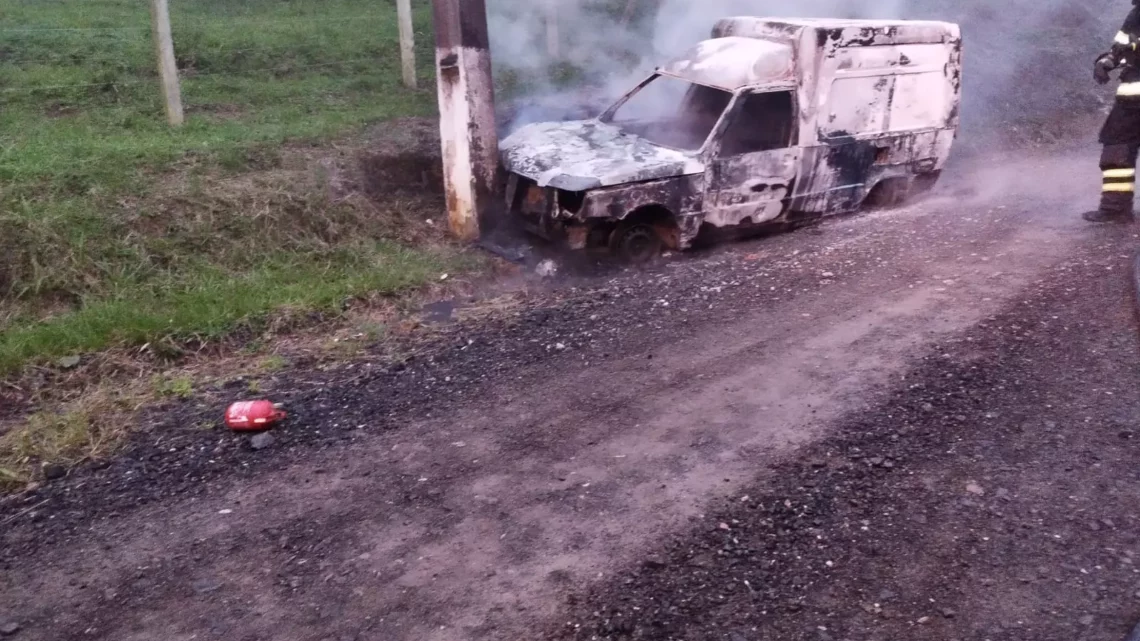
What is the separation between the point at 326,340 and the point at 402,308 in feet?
2.52

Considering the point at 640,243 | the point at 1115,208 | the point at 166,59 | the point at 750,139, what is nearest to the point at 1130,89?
the point at 1115,208

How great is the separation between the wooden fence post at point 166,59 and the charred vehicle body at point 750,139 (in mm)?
3191

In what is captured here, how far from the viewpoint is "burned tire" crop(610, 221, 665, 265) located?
7.45 m

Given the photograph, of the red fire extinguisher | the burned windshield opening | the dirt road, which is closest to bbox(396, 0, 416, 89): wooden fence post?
the burned windshield opening

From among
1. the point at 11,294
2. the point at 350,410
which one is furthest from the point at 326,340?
the point at 11,294

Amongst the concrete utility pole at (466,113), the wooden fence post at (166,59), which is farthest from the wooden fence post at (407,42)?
the concrete utility pole at (466,113)

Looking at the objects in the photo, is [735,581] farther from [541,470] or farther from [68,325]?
[68,325]

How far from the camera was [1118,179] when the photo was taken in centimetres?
783

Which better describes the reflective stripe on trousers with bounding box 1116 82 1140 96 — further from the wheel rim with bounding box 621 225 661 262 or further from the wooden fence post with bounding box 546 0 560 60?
the wooden fence post with bounding box 546 0 560 60

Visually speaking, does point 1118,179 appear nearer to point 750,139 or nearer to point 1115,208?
point 1115,208

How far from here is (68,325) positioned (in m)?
5.95

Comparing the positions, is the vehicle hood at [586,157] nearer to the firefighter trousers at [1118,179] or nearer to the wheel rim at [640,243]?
the wheel rim at [640,243]

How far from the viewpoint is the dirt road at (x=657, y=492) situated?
3.41 m

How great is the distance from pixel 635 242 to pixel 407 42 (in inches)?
173
